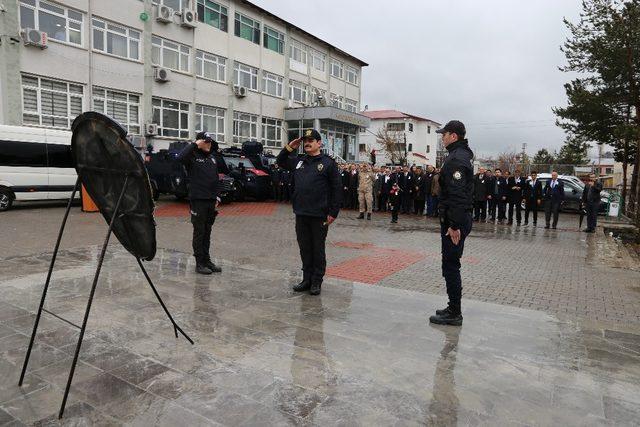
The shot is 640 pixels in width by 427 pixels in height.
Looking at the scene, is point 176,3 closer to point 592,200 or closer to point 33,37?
point 33,37

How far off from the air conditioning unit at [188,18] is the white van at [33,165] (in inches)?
524

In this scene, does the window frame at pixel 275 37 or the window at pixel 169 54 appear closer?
the window at pixel 169 54

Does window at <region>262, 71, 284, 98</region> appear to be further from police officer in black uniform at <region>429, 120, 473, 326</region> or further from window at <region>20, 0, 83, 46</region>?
police officer in black uniform at <region>429, 120, 473, 326</region>

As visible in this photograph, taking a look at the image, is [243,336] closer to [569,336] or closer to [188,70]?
[569,336]

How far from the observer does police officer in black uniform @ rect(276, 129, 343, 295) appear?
5941mm

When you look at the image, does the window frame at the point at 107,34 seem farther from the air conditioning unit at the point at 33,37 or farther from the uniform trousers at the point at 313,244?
the uniform trousers at the point at 313,244

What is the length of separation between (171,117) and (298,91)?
13.5 metres

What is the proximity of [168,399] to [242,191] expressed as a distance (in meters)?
17.7

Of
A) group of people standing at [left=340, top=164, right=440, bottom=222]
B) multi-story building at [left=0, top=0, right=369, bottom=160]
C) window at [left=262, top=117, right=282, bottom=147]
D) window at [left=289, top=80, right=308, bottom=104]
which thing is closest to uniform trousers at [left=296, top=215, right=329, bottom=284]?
group of people standing at [left=340, top=164, right=440, bottom=222]

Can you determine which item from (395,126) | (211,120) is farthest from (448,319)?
(395,126)

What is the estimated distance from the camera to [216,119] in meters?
30.0

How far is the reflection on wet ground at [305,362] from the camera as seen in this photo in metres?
3.13

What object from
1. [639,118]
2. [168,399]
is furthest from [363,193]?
[639,118]

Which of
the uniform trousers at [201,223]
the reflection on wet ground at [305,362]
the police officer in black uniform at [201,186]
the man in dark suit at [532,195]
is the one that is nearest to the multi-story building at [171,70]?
the police officer in black uniform at [201,186]
